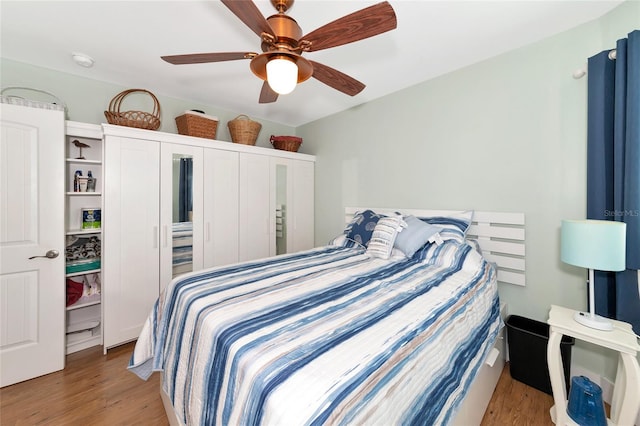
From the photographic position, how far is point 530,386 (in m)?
1.84

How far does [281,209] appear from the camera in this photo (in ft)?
11.3

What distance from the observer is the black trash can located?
1.75 metres

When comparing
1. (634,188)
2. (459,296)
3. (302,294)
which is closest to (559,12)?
(634,188)

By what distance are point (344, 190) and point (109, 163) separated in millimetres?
2443

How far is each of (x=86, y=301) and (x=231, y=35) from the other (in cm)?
257

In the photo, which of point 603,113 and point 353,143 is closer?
point 603,113

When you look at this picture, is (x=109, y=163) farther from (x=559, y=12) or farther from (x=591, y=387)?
(x=591, y=387)

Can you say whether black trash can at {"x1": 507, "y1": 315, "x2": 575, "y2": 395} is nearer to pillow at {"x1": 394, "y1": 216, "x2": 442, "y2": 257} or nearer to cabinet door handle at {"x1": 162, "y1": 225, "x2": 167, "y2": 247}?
pillow at {"x1": 394, "y1": 216, "x2": 442, "y2": 257}

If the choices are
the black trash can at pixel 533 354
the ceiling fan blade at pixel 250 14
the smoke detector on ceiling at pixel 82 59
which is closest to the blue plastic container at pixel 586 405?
the black trash can at pixel 533 354

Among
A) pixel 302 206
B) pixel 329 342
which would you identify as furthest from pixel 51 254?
pixel 302 206

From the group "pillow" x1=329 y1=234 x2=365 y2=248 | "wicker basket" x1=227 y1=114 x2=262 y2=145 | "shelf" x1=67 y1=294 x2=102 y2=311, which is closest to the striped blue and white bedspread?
"pillow" x1=329 y1=234 x2=365 y2=248

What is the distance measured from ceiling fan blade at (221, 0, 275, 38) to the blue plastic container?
8.01 feet

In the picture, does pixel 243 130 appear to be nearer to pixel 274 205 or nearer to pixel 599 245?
pixel 274 205

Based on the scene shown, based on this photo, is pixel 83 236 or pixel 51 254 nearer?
pixel 51 254
